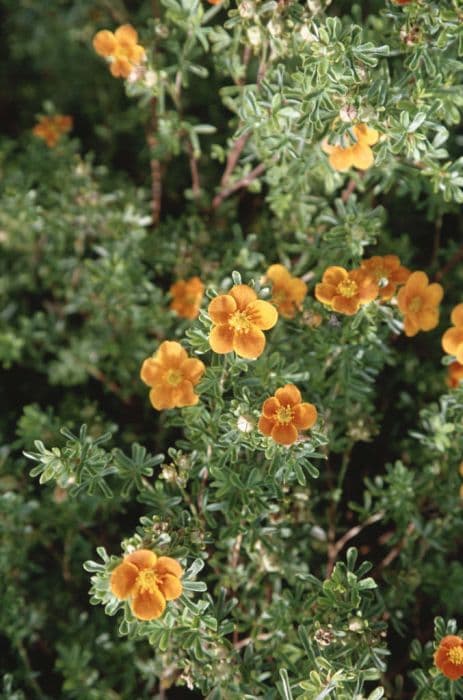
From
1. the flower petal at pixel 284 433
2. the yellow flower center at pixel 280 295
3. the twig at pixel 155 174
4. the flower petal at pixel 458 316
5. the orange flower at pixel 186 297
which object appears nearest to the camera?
the flower petal at pixel 284 433

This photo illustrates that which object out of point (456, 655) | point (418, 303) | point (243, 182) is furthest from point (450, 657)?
point (243, 182)

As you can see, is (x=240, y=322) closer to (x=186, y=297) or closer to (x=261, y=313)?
(x=261, y=313)

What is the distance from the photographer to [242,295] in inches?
86.6

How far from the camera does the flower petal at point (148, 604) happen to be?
1.92m

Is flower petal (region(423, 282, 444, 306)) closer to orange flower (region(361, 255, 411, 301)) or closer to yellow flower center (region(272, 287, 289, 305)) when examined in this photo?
orange flower (region(361, 255, 411, 301))

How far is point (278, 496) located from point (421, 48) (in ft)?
4.79

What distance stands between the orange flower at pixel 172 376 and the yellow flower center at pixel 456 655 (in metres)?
1.02

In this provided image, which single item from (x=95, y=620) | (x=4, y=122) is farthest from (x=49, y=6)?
(x=95, y=620)

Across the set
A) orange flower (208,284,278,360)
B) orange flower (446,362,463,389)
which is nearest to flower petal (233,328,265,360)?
orange flower (208,284,278,360)

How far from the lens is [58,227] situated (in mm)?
3385

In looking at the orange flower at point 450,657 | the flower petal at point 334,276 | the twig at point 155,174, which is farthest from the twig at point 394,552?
the twig at point 155,174

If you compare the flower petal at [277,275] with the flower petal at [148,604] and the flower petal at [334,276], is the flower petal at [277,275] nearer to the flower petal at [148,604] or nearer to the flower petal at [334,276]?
the flower petal at [334,276]

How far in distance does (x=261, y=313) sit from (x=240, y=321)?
9cm

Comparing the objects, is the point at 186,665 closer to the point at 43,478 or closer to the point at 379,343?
the point at 43,478
